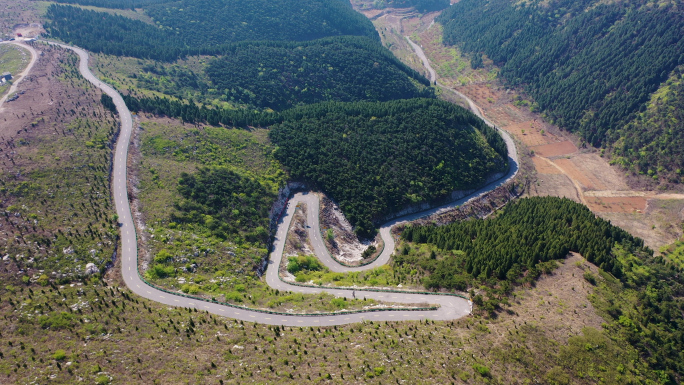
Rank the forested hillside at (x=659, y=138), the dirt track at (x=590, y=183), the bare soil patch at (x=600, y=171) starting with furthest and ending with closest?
the bare soil patch at (x=600, y=171)
the forested hillside at (x=659, y=138)
the dirt track at (x=590, y=183)

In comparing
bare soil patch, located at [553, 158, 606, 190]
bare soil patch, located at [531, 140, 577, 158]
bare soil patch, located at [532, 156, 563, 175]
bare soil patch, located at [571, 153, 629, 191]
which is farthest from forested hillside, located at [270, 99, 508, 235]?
bare soil patch, located at [571, 153, 629, 191]

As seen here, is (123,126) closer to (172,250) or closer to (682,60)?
(172,250)

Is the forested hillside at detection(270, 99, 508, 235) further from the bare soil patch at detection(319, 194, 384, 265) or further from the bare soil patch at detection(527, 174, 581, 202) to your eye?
the bare soil patch at detection(527, 174, 581, 202)

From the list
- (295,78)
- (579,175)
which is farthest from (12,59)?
(579,175)

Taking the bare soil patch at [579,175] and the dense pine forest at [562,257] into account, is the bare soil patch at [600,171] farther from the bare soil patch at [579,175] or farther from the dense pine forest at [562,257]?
the dense pine forest at [562,257]

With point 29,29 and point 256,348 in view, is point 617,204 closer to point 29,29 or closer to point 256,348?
point 256,348

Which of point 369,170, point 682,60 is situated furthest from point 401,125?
point 682,60

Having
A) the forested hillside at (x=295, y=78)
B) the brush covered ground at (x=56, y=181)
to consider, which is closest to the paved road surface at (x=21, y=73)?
the brush covered ground at (x=56, y=181)
